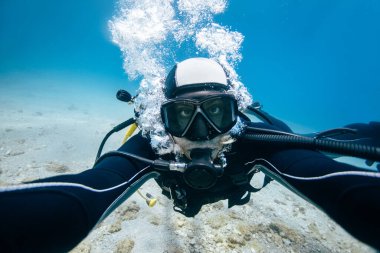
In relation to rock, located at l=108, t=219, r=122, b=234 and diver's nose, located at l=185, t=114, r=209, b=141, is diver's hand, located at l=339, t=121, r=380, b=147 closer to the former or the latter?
diver's nose, located at l=185, t=114, r=209, b=141

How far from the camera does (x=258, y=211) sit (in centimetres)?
613

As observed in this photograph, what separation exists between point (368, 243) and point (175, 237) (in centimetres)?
409

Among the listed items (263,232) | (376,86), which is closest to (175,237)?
(263,232)

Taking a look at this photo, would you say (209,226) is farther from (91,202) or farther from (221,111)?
(91,202)

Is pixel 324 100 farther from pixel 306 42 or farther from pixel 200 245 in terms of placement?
pixel 200 245

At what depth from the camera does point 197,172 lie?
8.08ft

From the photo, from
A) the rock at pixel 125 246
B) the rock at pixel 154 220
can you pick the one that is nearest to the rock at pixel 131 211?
the rock at pixel 154 220

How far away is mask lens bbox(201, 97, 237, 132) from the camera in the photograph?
2.66m

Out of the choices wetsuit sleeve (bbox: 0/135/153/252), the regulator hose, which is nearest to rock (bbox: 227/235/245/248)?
the regulator hose

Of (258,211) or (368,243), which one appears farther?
(258,211)

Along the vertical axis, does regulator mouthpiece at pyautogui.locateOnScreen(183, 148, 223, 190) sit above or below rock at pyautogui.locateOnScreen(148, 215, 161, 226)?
above

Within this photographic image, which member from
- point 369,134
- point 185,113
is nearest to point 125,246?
point 185,113

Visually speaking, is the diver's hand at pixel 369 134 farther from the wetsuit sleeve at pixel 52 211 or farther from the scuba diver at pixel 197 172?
the wetsuit sleeve at pixel 52 211

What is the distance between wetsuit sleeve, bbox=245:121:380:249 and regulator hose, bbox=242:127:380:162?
0.10 m
